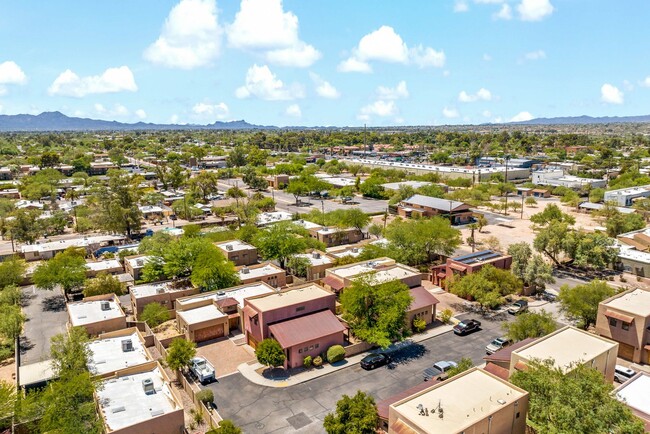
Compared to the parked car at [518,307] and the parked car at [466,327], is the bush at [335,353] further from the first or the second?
the parked car at [518,307]

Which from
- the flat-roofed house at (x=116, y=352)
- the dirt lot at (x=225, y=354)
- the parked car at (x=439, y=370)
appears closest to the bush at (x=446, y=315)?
the parked car at (x=439, y=370)

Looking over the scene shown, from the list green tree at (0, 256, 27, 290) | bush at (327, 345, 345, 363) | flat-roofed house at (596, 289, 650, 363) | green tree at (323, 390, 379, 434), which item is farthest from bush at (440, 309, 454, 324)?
green tree at (0, 256, 27, 290)

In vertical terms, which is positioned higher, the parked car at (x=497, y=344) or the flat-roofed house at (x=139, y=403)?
the flat-roofed house at (x=139, y=403)

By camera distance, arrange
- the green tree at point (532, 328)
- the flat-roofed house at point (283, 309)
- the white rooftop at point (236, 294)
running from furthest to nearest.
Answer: the white rooftop at point (236, 294) < the flat-roofed house at point (283, 309) < the green tree at point (532, 328)

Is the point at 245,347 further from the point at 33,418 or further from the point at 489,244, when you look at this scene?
the point at 489,244

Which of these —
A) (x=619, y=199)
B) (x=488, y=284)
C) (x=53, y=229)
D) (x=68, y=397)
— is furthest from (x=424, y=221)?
(x=53, y=229)

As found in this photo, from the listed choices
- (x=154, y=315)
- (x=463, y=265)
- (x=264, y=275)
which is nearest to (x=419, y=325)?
(x=463, y=265)

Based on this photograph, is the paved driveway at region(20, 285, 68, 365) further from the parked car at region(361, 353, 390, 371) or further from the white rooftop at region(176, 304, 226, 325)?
the parked car at region(361, 353, 390, 371)
